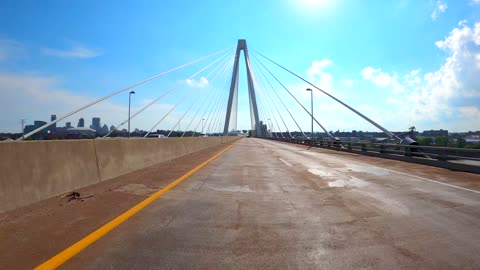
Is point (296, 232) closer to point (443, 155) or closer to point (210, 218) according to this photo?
point (210, 218)


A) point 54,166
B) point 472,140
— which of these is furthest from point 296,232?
point 472,140

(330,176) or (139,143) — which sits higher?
(139,143)

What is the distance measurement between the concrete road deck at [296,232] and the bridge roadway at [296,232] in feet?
0.04

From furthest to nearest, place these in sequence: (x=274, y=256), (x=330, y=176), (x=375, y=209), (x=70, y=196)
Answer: (x=330, y=176)
(x=70, y=196)
(x=375, y=209)
(x=274, y=256)

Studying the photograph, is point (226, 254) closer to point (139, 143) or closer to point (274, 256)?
point (274, 256)

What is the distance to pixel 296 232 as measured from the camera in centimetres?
557

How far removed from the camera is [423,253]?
4621mm

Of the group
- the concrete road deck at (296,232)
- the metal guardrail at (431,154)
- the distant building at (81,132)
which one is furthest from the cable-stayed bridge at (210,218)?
the distant building at (81,132)

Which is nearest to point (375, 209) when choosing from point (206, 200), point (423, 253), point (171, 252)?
point (423, 253)

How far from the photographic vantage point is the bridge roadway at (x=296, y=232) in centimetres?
432

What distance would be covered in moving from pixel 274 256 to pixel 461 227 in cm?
331

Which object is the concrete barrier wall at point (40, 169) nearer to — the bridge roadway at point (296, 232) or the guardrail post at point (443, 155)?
the bridge roadway at point (296, 232)

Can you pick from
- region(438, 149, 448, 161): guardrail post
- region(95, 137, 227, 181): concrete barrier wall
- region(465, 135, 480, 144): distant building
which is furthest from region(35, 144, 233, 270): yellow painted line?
region(465, 135, 480, 144): distant building

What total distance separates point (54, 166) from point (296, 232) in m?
4.96
